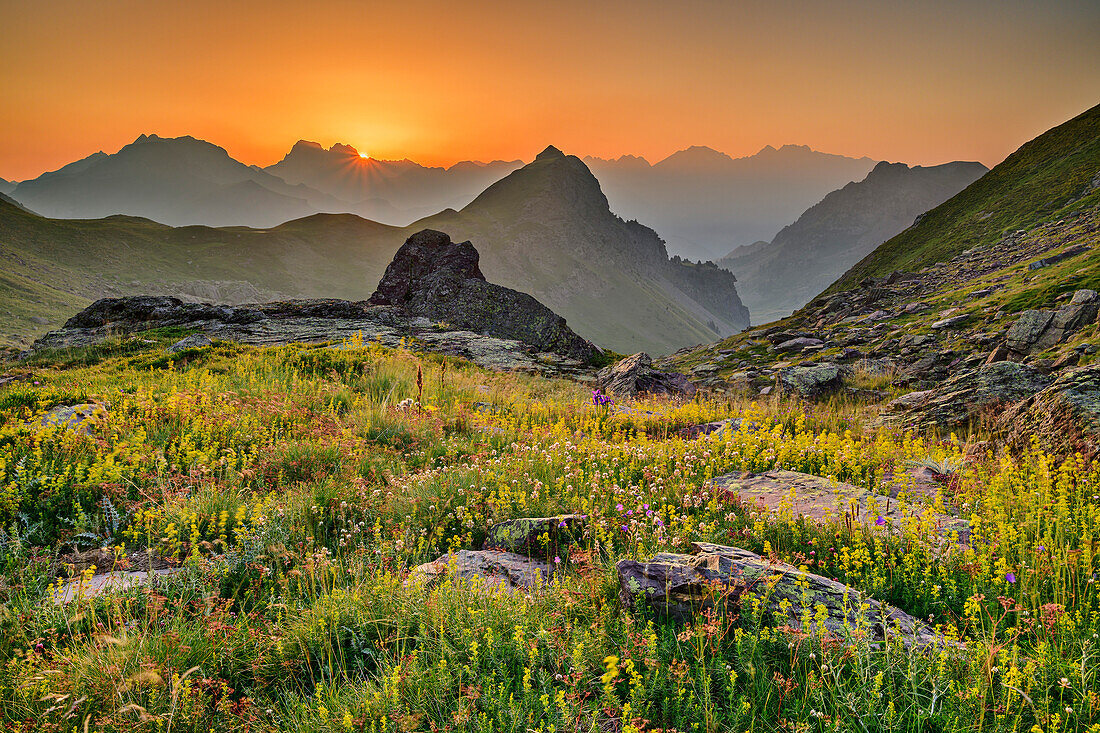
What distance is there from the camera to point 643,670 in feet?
9.89

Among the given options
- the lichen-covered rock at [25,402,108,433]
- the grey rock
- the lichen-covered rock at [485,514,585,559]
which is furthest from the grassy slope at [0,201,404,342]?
the grey rock

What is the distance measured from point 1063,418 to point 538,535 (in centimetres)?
833

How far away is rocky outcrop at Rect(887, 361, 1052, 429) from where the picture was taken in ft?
34.3

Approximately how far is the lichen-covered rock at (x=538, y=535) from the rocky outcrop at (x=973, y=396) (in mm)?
9590

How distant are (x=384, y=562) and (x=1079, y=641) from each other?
15.7ft

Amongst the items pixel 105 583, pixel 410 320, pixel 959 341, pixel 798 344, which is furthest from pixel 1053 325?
pixel 410 320

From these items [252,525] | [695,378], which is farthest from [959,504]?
[695,378]

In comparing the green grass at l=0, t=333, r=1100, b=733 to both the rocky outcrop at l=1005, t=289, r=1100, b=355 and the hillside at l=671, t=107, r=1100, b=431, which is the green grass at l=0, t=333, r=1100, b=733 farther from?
the rocky outcrop at l=1005, t=289, r=1100, b=355

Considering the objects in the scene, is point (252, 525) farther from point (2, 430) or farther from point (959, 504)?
point (959, 504)

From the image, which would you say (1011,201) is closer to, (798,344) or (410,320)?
(798,344)

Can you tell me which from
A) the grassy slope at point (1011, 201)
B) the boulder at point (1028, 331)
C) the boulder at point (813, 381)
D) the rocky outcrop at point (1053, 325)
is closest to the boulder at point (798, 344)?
the boulder at point (1028, 331)

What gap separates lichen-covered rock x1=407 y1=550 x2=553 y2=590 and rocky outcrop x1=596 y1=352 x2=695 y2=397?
12378 millimetres

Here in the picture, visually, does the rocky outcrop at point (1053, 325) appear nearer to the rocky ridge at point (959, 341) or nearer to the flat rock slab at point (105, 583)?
the rocky ridge at point (959, 341)

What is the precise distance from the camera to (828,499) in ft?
18.4
